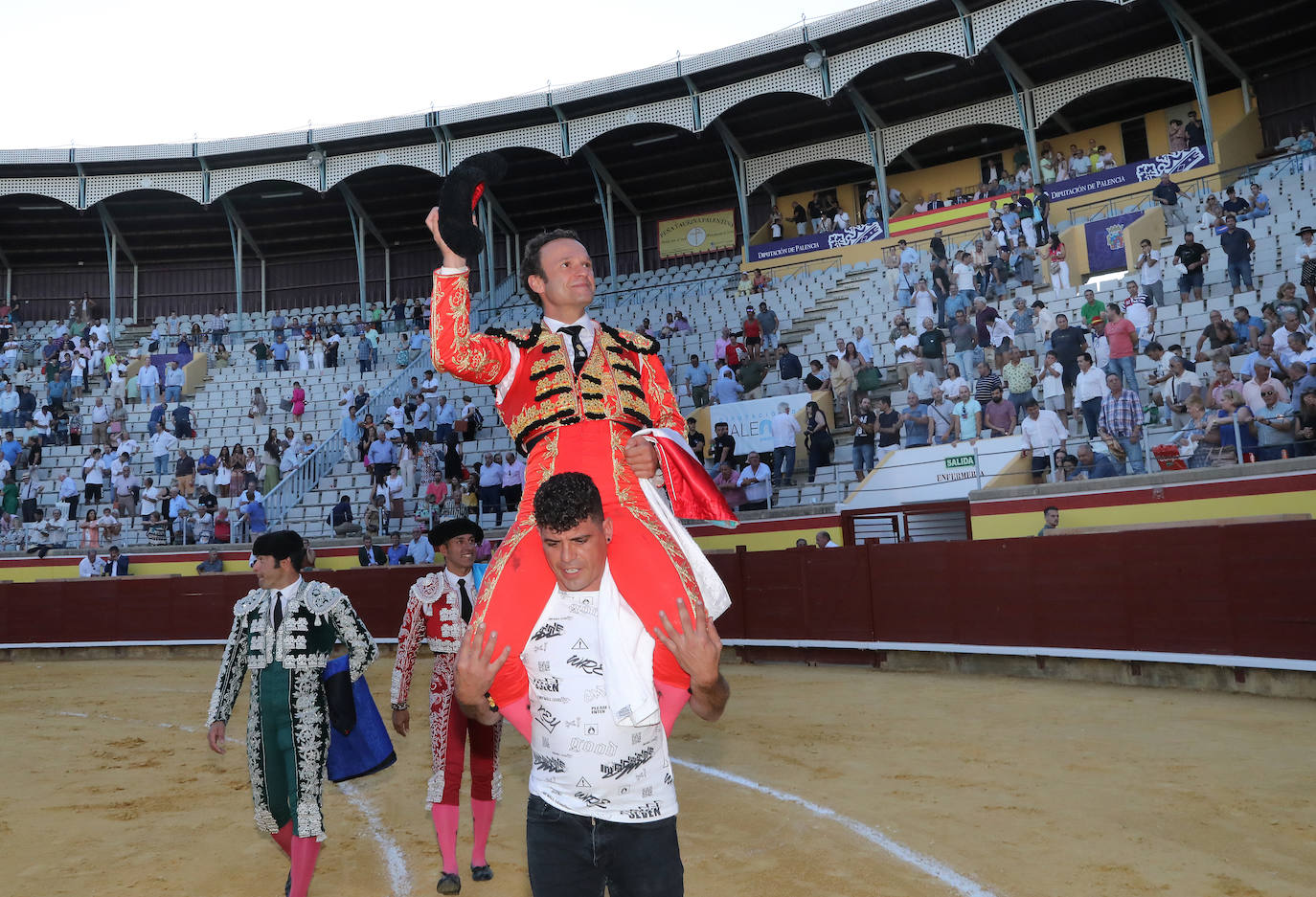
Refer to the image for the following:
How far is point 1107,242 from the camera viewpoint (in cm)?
1496

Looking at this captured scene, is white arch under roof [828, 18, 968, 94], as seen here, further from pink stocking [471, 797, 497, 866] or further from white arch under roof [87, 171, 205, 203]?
pink stocking [471, 797, 497, 866]

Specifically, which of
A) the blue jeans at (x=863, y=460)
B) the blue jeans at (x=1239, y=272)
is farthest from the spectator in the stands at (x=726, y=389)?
the blue jeans at (x=1239, y=272)

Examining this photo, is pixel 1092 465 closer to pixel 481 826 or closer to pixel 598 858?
pixel 481 826

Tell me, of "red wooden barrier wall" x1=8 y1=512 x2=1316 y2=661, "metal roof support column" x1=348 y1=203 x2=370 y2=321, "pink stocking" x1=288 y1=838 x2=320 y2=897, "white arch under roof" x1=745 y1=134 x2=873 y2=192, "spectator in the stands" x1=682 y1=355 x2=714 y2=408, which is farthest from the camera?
"metal roof support column" x1=348 y1=203 x2=370 y2=321

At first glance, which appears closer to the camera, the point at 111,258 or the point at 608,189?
the point at 608,189

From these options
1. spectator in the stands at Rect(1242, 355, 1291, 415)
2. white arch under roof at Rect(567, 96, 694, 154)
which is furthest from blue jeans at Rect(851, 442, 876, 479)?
white arch under roof at Rect(567, 96, 694, 154)

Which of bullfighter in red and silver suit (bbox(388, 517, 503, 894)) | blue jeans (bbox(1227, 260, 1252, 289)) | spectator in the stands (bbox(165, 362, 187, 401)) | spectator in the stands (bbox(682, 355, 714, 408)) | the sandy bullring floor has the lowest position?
the sandy bullring floor

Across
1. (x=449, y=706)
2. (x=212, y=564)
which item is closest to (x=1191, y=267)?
(x=449, y=706)

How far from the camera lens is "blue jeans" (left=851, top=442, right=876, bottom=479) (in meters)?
11.9

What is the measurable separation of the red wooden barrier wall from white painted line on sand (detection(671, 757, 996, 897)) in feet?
13.8

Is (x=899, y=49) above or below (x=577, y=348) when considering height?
above

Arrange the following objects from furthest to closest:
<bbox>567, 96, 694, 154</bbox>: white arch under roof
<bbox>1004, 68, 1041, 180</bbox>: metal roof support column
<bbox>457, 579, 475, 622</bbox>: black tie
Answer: <bbox>567, 96, 694, 154</bbox>: white arch under roof < <bbox>1004, 68, 1041, 180</bbox>: metal roof support column < <bbox>457, 579, 475, 622</bbox>: black tie

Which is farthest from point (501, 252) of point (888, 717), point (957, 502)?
point (888, 717)

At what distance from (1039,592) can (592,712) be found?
7.65 meters
